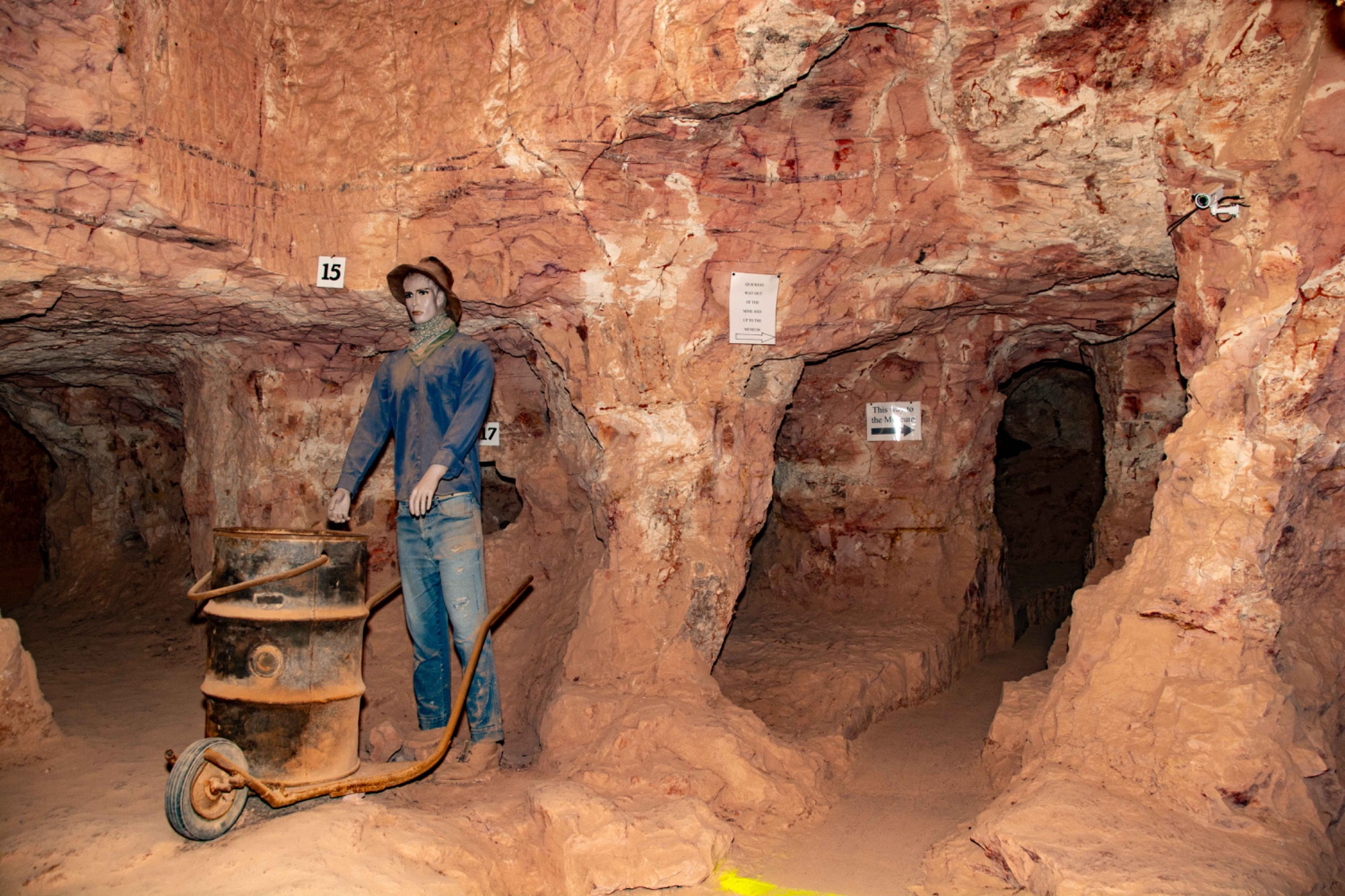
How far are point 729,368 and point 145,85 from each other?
261 cm

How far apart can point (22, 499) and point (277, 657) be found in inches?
279

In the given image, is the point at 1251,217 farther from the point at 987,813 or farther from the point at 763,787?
the point at 763,787

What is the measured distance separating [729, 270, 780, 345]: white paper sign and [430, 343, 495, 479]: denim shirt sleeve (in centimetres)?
116

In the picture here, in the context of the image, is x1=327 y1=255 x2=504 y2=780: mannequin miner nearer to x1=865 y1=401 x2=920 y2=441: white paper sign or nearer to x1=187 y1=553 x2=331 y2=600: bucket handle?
x1=187 y1=553 x2=331 y2=600: bucket handle

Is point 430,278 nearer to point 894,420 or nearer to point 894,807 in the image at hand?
point 894,807

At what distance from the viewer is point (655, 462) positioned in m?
4.13

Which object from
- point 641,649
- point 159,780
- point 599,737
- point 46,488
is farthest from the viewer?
point 46,488

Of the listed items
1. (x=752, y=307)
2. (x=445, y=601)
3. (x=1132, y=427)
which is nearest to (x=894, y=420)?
(x=1132, y=427)

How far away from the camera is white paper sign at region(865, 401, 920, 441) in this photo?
558 centimetres

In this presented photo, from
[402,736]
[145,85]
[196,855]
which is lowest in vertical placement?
[402,736]

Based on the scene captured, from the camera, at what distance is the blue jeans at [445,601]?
350 centimetres

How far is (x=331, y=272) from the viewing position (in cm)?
389

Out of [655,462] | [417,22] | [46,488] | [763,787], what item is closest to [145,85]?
[417,22]

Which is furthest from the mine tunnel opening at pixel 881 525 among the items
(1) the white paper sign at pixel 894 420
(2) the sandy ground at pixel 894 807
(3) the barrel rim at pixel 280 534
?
(3) the barrel rim at pixel 280 534
